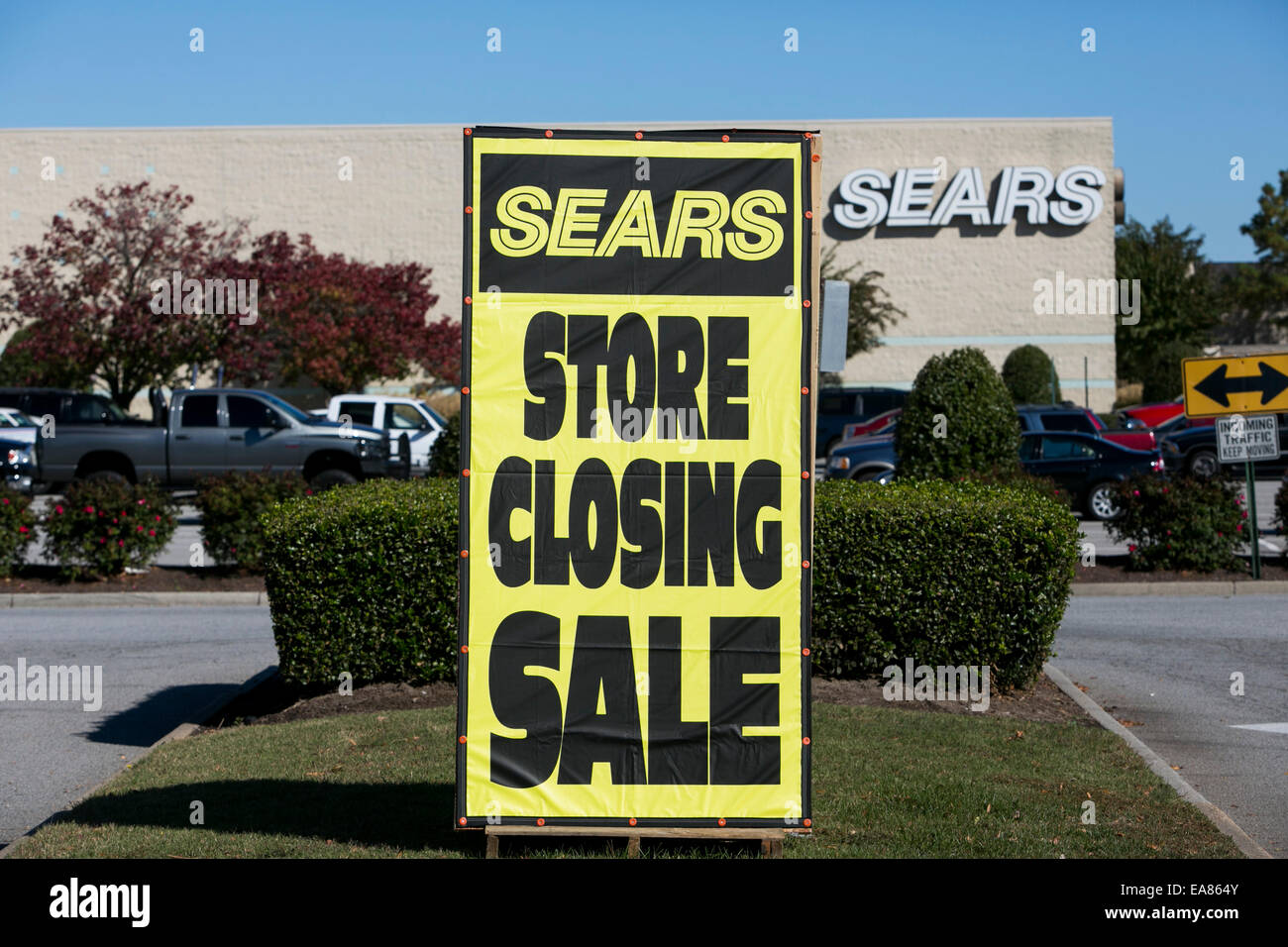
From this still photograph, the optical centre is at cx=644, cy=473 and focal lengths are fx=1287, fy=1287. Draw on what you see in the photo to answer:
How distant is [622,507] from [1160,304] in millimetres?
53139

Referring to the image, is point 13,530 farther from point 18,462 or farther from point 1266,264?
point 1266,264

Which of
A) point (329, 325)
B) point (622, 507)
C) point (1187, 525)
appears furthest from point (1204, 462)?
point (622, 507)

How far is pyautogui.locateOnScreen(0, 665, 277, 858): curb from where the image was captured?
5836mm

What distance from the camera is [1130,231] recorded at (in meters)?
56.8

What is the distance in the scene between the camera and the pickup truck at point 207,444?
22.4 meters

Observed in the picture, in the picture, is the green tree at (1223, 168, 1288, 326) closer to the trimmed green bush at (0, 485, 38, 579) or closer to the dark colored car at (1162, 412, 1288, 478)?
the dark colored car at (1162, 412, 1288, 478)

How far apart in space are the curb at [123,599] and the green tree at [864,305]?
31387 mm

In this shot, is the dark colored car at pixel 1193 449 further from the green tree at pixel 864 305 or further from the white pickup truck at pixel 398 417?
the green tree at pixel 864 305

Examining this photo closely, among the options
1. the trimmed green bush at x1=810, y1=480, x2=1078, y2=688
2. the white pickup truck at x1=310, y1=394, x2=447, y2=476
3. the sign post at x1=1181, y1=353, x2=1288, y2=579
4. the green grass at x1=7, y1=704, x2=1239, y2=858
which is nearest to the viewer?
the green grass at x1=7, y1=704, x2=1239, y2=858

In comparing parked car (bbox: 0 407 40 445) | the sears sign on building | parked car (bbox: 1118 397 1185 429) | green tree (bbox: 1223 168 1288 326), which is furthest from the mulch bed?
green tree (bbox: 1223 168 1288 326)

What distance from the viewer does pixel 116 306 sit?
32.7 meters

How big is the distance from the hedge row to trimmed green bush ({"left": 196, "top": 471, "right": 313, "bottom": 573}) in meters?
5.74

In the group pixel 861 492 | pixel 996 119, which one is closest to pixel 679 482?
pixel 861 492
